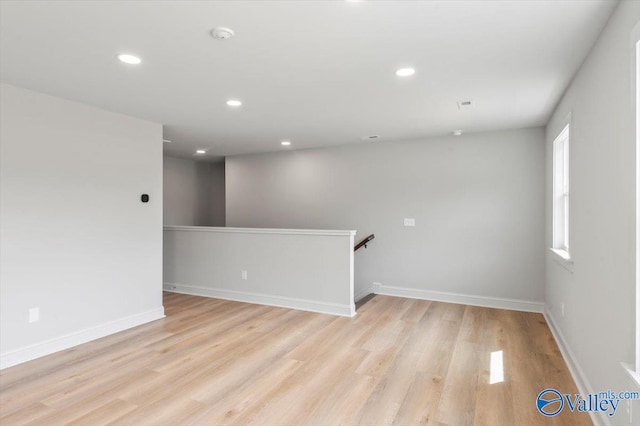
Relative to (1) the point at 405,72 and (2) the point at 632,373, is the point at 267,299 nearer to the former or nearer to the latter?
(1) the point at 405,72

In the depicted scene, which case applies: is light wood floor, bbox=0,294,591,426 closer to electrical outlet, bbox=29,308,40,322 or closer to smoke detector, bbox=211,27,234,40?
electrical outlet, bbox=29,308,40,322

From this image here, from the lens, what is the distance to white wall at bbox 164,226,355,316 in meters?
4.56

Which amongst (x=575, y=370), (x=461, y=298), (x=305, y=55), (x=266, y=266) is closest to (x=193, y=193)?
(x=266, y=266)

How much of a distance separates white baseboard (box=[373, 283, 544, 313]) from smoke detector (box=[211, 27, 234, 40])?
4.36 metres

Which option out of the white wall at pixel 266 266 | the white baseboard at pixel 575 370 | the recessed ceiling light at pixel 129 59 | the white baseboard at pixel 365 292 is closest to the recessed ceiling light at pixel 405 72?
the recessed ceiling light at pixel 129 59

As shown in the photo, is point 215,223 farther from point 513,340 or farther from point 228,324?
point 513,340

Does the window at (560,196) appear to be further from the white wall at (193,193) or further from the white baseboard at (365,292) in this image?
the white wall at (193,193)

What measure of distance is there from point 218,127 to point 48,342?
2928 millimetres

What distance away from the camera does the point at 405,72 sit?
9.13ft

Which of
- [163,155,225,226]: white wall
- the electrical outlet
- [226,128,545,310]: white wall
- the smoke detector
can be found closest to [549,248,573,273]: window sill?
[226,128,545,310]: white wall

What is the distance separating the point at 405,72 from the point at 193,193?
19.4ft

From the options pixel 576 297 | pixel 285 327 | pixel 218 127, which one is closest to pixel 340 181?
pixel 218 127

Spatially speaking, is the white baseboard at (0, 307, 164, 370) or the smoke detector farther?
the white baseboard at (0, 307, 164, 370)

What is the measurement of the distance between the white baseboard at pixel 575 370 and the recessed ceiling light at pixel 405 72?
8.41 ft
